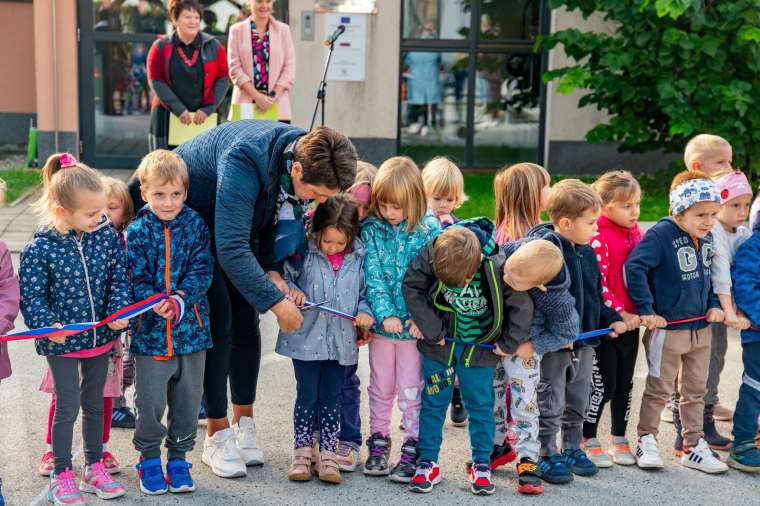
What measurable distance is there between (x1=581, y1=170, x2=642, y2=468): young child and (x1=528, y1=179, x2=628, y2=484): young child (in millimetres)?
123

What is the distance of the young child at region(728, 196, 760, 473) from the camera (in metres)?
4.73

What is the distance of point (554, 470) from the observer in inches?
178

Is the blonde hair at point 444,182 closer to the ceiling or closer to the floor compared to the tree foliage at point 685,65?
closer to the floor

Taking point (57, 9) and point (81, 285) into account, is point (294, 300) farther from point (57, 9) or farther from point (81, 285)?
point (57, 9)

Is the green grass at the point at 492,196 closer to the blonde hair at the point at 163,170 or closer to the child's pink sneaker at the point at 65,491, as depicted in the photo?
the blonde hair at the point at 163,170

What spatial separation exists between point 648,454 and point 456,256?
1446 millimetres

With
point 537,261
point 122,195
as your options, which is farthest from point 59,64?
point 537,261

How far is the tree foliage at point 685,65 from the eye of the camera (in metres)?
9.53

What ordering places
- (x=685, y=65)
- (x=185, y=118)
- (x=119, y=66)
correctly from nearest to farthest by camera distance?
(x=185, y=118)
(x=685, y=65)
(x=119, y=66)

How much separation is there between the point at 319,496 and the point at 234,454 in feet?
1.50

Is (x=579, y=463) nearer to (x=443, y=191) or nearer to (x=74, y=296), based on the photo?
(x=443, y=191)

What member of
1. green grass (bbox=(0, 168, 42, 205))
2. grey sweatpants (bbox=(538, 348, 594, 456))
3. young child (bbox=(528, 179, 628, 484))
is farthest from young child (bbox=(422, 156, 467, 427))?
green grass (bbox=(0, 168, 42, 205))

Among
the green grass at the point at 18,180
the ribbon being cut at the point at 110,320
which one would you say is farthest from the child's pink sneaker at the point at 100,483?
the green grass at the point at 18,180

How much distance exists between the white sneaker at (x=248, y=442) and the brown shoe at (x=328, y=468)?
32 centimetres
